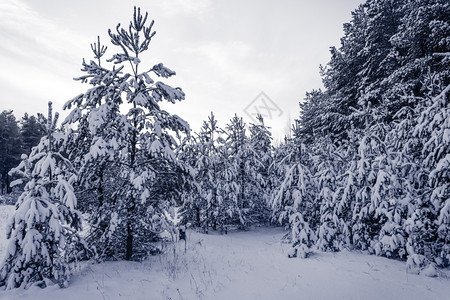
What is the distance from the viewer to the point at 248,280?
7.13 metres

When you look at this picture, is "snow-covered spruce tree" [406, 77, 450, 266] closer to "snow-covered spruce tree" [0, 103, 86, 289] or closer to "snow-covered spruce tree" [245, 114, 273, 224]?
"snow-covered spruce tree" [245, 114, 273, 224]

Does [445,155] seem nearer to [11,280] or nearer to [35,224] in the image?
[35,224]

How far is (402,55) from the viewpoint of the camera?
54.7ft

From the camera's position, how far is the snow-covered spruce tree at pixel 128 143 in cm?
679

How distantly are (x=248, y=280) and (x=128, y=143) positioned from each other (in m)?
5.42

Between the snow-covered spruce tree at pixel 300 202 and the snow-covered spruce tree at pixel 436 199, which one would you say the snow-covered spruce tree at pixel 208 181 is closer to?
the snow-covered spruce tree at pixel 300 202

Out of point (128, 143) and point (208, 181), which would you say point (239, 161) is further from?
point (128, 143)

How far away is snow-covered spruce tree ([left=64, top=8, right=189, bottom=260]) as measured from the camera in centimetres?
679

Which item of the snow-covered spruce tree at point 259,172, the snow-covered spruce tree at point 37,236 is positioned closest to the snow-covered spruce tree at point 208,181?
the snow-covered spruce tree at point 259,172

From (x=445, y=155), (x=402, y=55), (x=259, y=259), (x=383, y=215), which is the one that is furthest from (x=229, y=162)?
(x=402, y=55)

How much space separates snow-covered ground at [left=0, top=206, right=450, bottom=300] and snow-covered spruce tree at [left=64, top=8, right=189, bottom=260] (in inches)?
44.2

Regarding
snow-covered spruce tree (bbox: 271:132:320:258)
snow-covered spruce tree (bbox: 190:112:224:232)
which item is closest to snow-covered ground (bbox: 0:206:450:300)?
snow-covered spruce tree (bbox: 271:132:320:258)

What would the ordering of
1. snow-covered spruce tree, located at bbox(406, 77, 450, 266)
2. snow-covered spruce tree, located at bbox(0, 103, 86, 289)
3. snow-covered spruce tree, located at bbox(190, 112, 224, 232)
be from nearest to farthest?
snow-covered spruce tree, located at bbox(0, 103, 86, 289), snow-covered spruce tree, located at bbox(406, 77, 450, 266), snow-covered spruce tree, located at bbox(190, 112, 224, 232)

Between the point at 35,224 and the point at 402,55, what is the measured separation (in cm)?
2100
